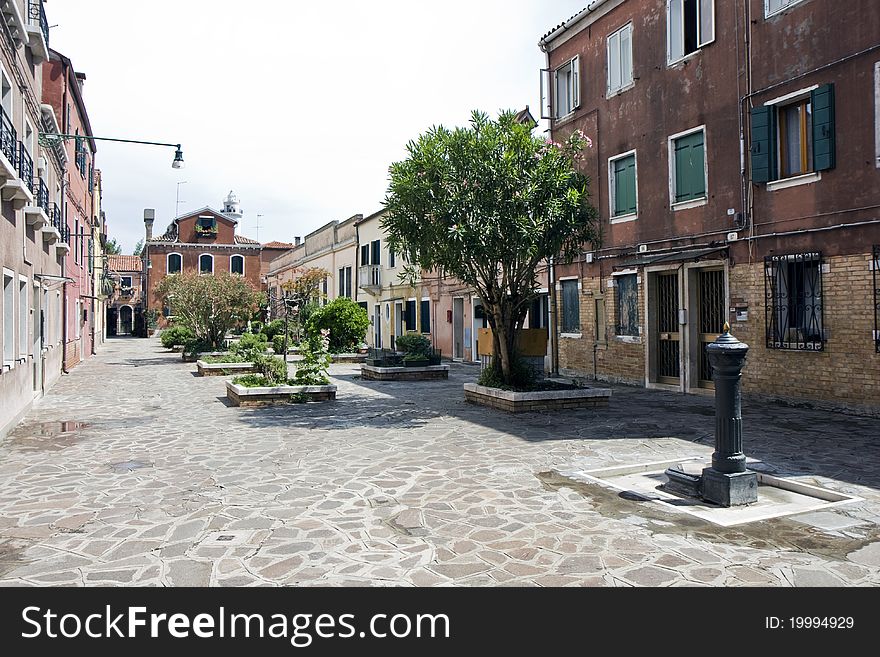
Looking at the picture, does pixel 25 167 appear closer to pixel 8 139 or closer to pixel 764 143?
pixel 8 139

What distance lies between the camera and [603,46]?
16.5m

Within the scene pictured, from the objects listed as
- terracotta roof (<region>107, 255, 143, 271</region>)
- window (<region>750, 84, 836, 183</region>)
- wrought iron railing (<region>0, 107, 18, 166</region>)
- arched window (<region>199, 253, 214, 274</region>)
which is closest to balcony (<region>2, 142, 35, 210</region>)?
wrought iron railing (<region>0, 107, 18, 166</region>)

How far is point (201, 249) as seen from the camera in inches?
2152

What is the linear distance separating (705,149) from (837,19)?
10.3ft

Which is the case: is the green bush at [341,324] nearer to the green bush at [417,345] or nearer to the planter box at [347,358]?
the planter box at [347,358]

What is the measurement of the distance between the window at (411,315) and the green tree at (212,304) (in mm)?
6543

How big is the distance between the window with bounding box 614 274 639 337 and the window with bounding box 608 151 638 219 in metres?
1.53

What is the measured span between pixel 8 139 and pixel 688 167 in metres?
12.0

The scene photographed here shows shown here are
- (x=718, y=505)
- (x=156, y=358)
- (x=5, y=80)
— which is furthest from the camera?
(x=156, y=358)

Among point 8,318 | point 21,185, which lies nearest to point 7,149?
point 21,185

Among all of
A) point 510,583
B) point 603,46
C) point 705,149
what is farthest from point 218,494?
point 603,46

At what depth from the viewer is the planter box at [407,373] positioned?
1805 cm

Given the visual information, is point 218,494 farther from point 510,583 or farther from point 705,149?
point 705,149

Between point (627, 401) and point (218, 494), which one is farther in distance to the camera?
point (627, 401)
